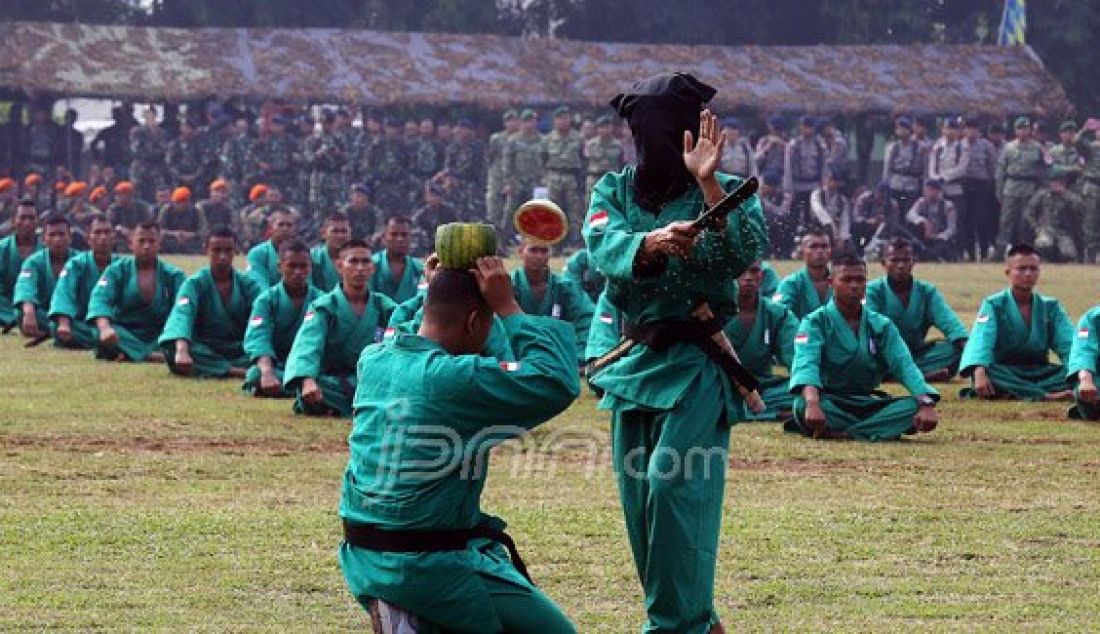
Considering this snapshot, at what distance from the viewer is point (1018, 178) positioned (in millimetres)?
29734

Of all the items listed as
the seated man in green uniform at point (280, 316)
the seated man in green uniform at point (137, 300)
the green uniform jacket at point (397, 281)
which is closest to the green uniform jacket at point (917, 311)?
the green uniform jacket at point (397, 281)

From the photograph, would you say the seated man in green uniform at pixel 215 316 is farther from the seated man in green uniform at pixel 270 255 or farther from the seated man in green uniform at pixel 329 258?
the seated man in green uniform at pixel 270 255

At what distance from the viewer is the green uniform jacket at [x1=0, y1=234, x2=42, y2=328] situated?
20.4m

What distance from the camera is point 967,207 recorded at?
3055cm

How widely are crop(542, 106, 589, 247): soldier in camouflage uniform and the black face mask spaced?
2367 centimetres

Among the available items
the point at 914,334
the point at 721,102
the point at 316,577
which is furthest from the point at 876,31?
the point at 316,577

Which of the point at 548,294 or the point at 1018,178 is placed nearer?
the point at 548,294

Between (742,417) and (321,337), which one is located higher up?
(742,417)

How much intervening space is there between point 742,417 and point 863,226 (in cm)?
2358

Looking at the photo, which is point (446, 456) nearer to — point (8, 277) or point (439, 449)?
point (439, 449)

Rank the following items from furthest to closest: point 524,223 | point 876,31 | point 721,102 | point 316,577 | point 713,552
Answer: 1. point 876,31
2. point 721,102
3. point 316,577
4. point 713,552
5. point 524,223

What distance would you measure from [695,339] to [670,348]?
72mm

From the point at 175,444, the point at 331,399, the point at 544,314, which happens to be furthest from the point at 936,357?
the point at 175,444

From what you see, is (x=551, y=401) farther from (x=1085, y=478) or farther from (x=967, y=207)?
(x=967, y=207)
